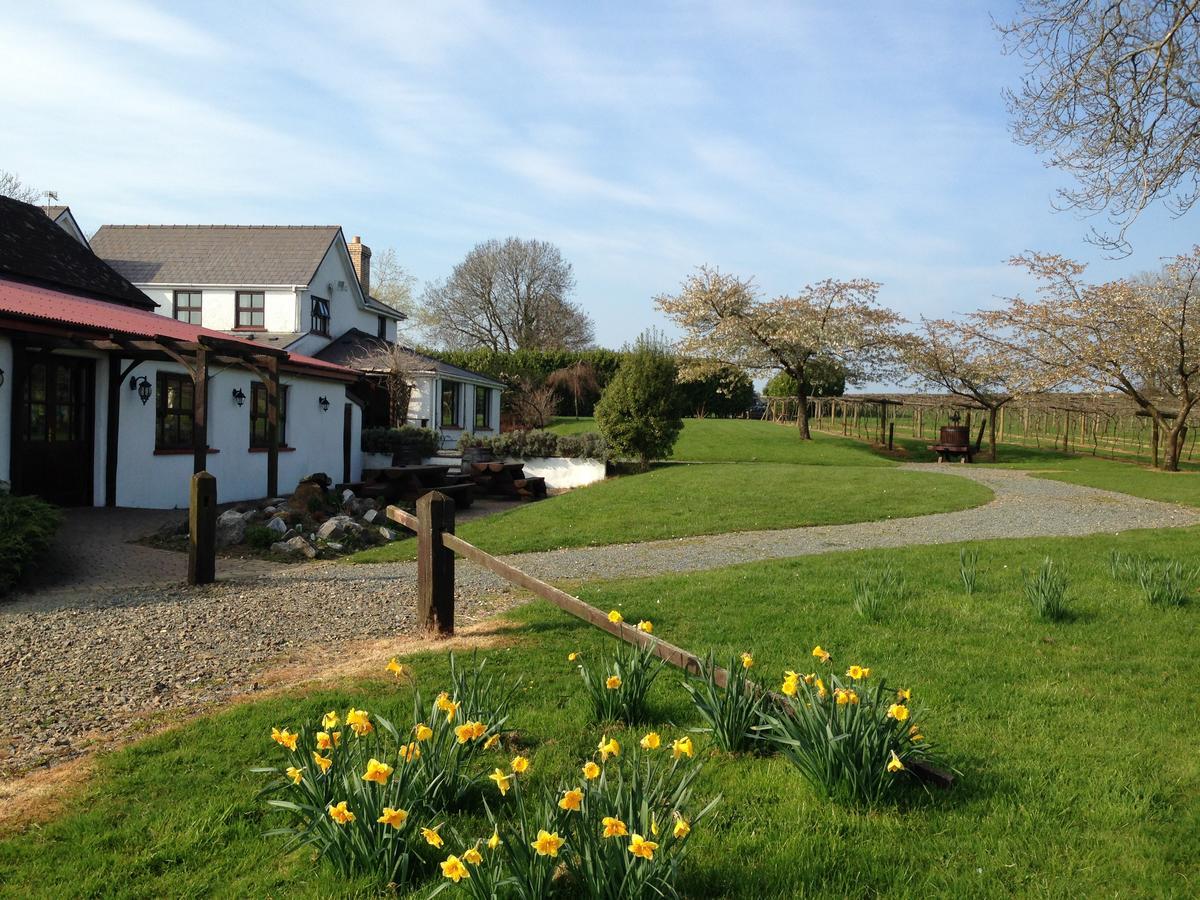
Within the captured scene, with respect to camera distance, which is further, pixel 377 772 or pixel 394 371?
pixel 394 371

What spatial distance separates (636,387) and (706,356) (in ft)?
44.2

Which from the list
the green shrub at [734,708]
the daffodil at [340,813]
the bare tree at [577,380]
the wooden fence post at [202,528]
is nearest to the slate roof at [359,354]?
the bare tree at [577,380]

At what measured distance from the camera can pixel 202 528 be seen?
8.66 metres

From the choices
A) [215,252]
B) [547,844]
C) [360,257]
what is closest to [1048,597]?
[547,844]

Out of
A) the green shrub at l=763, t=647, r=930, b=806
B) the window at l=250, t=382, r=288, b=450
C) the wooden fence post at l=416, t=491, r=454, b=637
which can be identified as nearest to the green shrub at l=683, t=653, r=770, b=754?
the green shrub at l=763, t=647, r=930, b=806

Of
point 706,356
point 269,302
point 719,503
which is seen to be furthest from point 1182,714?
point 706,356

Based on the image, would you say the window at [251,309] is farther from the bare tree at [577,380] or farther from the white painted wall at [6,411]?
the white painted wall at [6,411]

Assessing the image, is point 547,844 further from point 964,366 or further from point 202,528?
point 964,366

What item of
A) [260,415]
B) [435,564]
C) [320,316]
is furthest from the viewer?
[320,316]

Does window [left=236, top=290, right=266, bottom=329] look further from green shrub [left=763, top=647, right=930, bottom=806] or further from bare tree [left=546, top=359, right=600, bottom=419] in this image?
green shrub [left=763, top=647, right=930, bottom=806]

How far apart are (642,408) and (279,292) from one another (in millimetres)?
Answer: 13800

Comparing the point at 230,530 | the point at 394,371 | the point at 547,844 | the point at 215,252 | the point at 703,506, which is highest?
the point at 215,252

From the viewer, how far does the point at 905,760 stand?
12.1 feet

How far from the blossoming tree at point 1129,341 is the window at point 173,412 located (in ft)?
77.8
